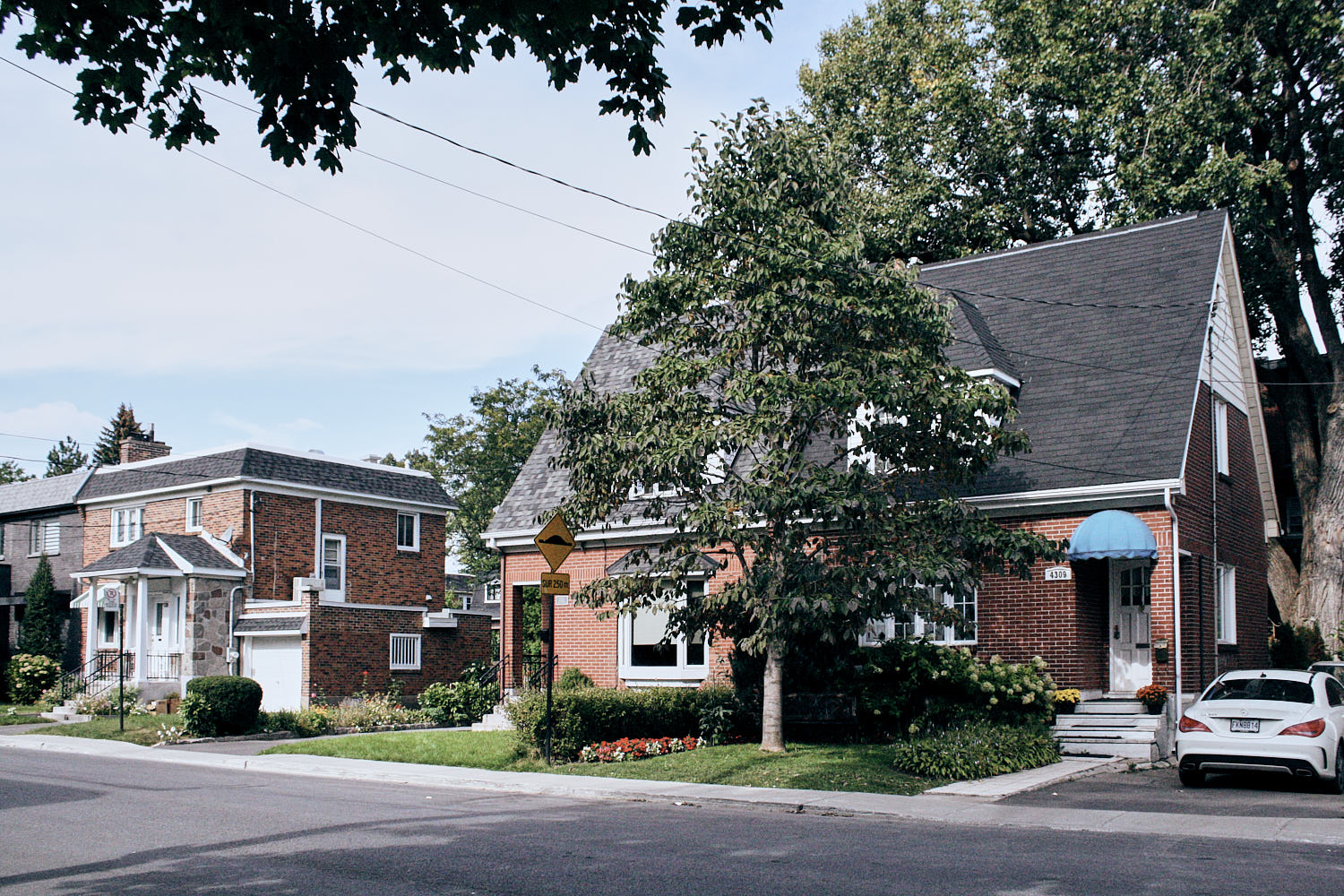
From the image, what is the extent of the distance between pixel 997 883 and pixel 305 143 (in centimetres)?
732

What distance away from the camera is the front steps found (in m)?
18.2

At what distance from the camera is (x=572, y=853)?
10.2m

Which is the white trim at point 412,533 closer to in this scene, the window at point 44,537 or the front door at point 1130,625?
the window at point 44,537

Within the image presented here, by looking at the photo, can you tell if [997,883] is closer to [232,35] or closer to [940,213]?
[232,35]

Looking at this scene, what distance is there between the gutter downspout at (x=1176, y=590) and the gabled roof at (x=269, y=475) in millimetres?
24564

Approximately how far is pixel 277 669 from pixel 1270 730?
2476cm

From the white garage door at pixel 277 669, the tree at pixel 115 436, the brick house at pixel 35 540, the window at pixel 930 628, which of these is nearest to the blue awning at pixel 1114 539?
the window at pixel 930 628

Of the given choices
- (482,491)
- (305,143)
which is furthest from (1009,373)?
(482,491)

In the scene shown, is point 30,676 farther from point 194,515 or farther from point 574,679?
point 574,679

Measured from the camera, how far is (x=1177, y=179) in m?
29.5

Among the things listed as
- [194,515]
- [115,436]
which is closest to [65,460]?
[115,436]

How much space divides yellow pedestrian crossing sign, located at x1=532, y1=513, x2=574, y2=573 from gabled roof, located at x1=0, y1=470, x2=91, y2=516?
28269mm

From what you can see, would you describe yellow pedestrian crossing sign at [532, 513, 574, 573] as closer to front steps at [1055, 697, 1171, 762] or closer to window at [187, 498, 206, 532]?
front steps at [1055, 697, 1171, 762]

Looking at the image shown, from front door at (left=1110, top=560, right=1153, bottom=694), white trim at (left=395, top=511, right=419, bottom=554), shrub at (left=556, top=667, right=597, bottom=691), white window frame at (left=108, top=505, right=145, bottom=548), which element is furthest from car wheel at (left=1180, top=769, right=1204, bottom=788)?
white window frame at (left=108, top=505, right=145, bottom=548)
